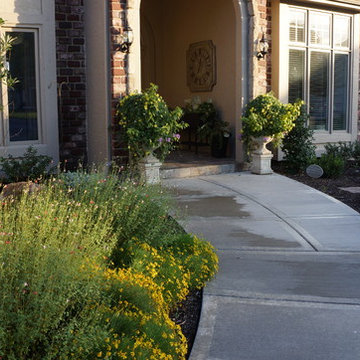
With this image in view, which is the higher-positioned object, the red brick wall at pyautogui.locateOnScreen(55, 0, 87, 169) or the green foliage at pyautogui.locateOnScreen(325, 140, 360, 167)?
the red brick wall at pyautogui.locateOnScreen(55, 0, 87, 169)

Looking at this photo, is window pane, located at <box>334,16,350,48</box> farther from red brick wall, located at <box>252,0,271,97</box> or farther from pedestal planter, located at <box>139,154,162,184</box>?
pedestal planter, located at <box>139,154,162,184</box>

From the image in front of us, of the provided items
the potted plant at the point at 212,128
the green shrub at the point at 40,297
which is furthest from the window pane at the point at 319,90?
the green shrub at the point at 40,297

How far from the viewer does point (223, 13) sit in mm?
10289

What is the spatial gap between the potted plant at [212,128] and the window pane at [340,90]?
8.69 feet

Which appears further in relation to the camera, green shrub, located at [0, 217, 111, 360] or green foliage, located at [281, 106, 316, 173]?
green foliage, located at [281, 106, 316, 173]

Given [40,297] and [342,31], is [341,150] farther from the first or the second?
[40,297]

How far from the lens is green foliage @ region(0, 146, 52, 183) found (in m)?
7.61

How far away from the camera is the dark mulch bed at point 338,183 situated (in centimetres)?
801

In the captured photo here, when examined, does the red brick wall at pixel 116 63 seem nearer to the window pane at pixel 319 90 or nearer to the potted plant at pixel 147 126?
the potted plant at pixel 147 126

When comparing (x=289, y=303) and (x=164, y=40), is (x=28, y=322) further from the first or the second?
(x=164, y=40)

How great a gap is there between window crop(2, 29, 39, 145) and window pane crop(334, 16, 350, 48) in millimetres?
5957

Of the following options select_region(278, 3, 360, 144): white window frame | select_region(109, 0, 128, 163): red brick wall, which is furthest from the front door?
select_region(278, 3, 360, 144): white window frame

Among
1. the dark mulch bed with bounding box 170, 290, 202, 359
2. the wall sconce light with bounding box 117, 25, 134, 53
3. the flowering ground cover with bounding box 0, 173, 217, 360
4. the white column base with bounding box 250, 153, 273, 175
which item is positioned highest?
the wall sconce light with bounding box 117, 25, 134, 53

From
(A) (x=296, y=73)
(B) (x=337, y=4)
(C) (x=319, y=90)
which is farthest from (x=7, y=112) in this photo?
(B) (x=337, y=4)
